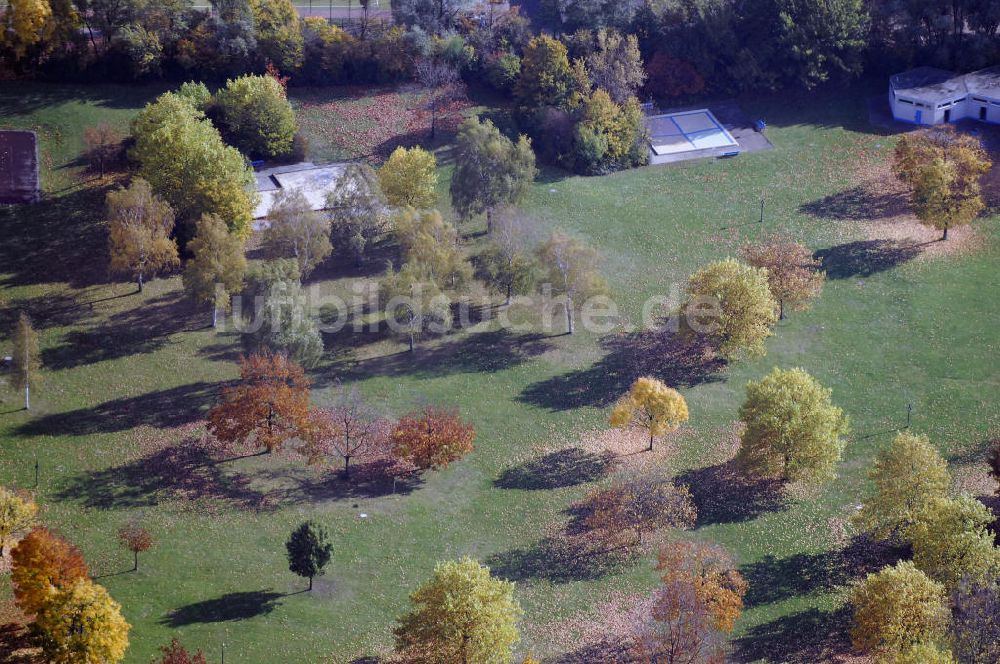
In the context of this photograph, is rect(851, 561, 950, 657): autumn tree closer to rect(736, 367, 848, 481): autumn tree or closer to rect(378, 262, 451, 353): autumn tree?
rect(736, 367, 848, 481): autumn tree

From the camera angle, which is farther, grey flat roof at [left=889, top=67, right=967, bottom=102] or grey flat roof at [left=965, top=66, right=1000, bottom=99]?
grey flat roof at [left=889, top=67, right=967, bottom=102]

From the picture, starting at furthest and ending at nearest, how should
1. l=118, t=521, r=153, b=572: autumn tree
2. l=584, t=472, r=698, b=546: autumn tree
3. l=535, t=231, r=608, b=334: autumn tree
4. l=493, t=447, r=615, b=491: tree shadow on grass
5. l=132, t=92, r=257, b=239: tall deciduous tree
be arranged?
l=132, t=92, r=257, b=239: tall deciduous tree → l=535, t=231, r=608, b=334: autumn tree → l=493, t=447, r=615, b=491: tree shadow on grass → l=584, t=472, r=698, b=546: autumn tree → l=118, t=521, r=153, b=572: autumn tree

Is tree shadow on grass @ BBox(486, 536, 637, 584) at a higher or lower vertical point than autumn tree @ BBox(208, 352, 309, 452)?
lower

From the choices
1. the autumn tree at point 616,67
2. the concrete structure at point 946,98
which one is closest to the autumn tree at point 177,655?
the autumn tree at point 616,67

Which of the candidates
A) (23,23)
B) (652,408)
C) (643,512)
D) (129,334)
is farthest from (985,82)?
(23,23)

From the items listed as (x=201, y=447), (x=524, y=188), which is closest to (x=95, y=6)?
(x=524, y=188)

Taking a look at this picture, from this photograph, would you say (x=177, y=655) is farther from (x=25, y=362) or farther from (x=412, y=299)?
(x=412, y=299)

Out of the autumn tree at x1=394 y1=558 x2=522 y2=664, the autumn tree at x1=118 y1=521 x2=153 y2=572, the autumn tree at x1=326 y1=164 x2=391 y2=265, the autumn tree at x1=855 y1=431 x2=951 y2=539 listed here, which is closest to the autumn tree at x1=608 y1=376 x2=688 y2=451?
the autumn tree at x1=855 y1=431 x2=951 y2=539
